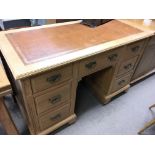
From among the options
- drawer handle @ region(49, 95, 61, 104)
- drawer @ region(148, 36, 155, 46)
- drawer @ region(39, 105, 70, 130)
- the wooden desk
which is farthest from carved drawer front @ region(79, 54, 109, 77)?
drawer @ region(148, 36, 155, 46)

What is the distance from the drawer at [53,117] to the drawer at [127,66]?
24.4 inches

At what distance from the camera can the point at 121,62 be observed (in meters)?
1.30

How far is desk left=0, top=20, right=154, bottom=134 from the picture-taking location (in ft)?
2.61

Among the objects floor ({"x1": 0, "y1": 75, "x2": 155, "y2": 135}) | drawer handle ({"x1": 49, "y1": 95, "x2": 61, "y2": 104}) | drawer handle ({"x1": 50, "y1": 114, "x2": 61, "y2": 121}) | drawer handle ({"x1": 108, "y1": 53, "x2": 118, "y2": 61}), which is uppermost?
drawer handle ({"x1": 108, "y1": 53, "x2": 118, "y2": 61})

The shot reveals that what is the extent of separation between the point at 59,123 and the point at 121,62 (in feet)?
2.56

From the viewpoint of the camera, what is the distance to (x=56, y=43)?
3.17 ft

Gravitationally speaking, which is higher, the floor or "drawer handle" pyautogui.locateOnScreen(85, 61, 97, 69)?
"drawer handle" pyautogui.locateOnScreen(85, 61, 97, 69)

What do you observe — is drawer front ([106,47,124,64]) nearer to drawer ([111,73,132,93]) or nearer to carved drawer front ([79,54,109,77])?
carved drawer front ([79,54,109,77])

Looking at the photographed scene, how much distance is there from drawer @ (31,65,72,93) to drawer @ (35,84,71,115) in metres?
0.08

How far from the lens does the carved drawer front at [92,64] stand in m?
0.98

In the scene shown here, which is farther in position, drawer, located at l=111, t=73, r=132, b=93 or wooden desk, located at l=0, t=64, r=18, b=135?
drawer, located at l=111, t=73, r=132, b=93
